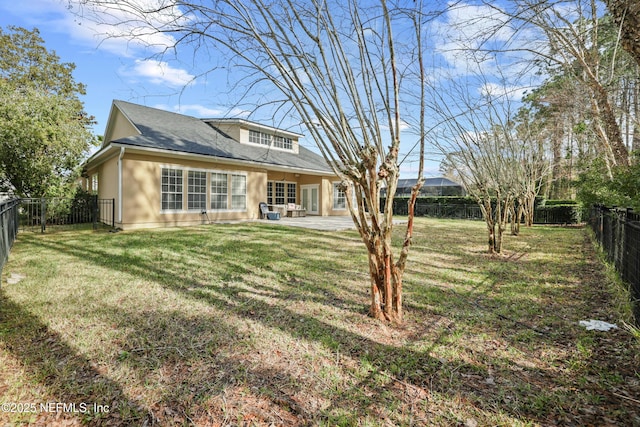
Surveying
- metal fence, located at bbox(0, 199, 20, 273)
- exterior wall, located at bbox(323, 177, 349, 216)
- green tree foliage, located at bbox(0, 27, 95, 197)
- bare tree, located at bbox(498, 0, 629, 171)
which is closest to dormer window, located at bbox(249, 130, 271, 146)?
exterior wall, located at bbox(323, 177, 349, 216)

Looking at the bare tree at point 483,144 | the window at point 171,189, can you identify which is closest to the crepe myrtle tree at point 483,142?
the bare tree at point 483,144

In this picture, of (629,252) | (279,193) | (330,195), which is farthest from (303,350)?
(330,195)

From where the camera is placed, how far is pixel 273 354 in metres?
2.68

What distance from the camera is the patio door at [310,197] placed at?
1919 centimetres

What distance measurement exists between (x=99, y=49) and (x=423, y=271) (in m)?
5.82

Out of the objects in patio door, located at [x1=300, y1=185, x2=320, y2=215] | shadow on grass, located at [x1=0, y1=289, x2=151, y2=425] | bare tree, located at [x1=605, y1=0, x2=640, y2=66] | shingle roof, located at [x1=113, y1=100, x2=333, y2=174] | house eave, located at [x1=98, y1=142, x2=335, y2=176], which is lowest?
shadow on grass, located at [x1=0, y1=289, x2=151, y2=425]

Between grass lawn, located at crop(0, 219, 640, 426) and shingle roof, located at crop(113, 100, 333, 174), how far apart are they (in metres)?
7.06

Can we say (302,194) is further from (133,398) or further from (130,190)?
(133,398)

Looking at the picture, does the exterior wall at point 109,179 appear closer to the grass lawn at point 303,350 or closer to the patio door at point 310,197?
the grass lawn at point 303,350

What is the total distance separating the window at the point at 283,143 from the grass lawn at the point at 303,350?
13941 mm

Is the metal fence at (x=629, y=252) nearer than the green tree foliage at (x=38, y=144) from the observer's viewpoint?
Yes

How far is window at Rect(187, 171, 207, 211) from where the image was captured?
40.8 ft

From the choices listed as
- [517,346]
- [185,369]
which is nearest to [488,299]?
[517,346]

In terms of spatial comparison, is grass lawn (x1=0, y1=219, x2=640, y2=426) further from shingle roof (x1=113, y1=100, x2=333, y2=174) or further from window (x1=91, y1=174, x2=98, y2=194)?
window (x1=91, y1=174, x2=98, y2=194)
